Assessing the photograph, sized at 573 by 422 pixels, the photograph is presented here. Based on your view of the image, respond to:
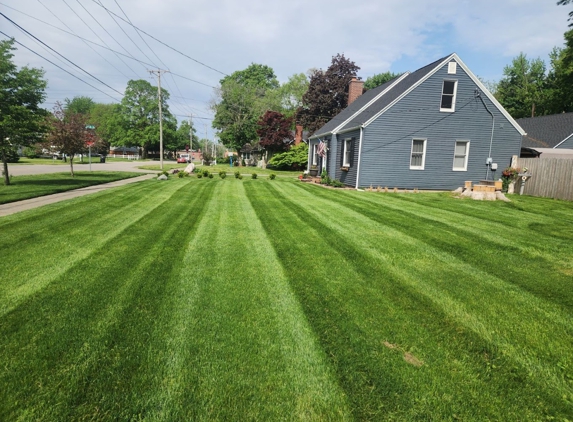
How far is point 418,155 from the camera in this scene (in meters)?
16.2

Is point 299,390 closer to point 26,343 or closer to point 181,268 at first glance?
point 26,343

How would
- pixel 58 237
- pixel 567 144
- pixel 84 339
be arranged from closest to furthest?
pixel 84 339
pixel 58 237
pixel 567 144

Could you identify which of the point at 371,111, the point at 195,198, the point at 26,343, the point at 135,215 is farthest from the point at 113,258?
the point at 371,111

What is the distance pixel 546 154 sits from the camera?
2052 cm

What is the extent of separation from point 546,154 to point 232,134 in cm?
3437

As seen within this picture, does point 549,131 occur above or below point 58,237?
above

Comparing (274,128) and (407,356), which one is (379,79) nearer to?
(274,128)

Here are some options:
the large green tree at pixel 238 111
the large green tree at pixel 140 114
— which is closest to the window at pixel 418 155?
the large green tree at pixel 238 111

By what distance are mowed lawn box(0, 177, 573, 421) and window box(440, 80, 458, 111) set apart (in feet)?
38.3

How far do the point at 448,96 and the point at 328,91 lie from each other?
22.0m

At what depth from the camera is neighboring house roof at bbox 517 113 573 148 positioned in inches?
832

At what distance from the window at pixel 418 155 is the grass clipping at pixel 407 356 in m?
14.9

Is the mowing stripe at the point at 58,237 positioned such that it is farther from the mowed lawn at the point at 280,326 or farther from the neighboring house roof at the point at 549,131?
the neighboring house roof at the point at 549,131

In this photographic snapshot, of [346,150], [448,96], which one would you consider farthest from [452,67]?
[346,150]
